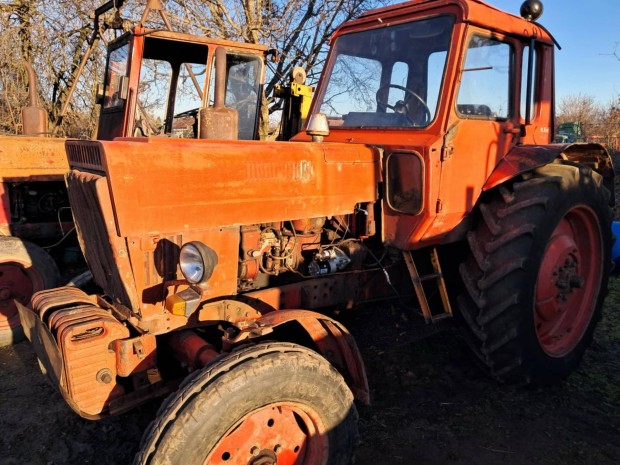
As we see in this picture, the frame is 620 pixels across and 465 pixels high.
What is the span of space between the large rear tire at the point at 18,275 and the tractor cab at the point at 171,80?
1.32 m

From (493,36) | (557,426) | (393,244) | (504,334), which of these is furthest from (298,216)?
(557,426)

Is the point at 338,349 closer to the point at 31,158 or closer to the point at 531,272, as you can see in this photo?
the point at 531,272

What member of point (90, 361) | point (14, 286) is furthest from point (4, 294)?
point (90, 361)

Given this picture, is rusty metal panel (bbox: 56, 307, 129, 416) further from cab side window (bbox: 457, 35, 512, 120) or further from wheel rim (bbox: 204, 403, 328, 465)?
cab side window (bbox: 457, 35, 512, 120)

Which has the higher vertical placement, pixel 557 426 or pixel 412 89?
pixel 412 89

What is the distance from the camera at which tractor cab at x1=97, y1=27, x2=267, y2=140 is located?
4629 mm

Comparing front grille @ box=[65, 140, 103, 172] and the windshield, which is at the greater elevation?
the windshield

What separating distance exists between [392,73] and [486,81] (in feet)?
2.16

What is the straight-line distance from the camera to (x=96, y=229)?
2693 mm

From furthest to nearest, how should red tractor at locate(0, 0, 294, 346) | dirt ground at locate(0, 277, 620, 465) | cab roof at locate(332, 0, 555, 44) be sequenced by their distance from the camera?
red tractor at locate(0, 0, 294, 346), cab roof at locate(332, 0, 555, 44), dirt ground at locate(0, 277, 620, 465)

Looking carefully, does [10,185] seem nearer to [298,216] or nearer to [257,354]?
[298,216]

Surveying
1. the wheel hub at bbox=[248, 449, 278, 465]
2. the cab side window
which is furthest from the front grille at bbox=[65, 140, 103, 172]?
the cab side window

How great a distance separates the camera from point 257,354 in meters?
2.34

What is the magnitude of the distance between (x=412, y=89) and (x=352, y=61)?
2.30ft
